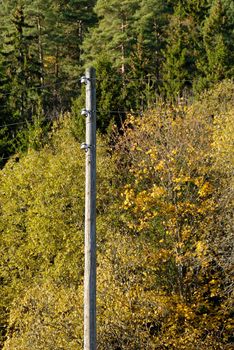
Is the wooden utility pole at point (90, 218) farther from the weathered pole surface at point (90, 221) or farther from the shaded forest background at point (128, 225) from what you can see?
the shaded forest background at point (128, 225)

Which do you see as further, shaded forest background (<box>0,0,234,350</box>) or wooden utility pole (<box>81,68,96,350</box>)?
shaded forest background (<box>0,0,234,350</box>)

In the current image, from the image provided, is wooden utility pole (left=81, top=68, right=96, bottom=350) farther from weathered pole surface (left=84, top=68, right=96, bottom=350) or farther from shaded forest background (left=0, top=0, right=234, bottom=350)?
shaded forest background (left=0, top=0, right=234, bottom=350)

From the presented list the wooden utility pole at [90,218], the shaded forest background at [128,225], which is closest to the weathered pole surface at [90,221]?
the wooden utility pole at [90,218]

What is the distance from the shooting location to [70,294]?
45.8ft

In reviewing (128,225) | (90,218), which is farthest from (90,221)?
(128,225)

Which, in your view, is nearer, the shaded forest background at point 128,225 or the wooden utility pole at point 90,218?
the wooden utility pole at point 90,218

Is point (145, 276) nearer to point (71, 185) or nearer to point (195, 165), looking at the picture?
point (195, 165)

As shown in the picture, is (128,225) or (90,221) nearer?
(90,221)

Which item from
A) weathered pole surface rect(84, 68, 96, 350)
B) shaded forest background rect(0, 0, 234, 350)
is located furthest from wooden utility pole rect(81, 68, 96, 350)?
shaded forest background rect(0, 0, 234, 350)

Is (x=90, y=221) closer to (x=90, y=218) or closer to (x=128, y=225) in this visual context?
(x=90, y=218)

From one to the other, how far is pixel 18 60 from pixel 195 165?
23.1m

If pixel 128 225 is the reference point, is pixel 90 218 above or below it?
above

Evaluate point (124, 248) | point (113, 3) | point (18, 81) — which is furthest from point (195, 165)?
point (113, 3)

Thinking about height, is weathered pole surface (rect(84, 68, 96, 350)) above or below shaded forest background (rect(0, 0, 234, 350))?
above
